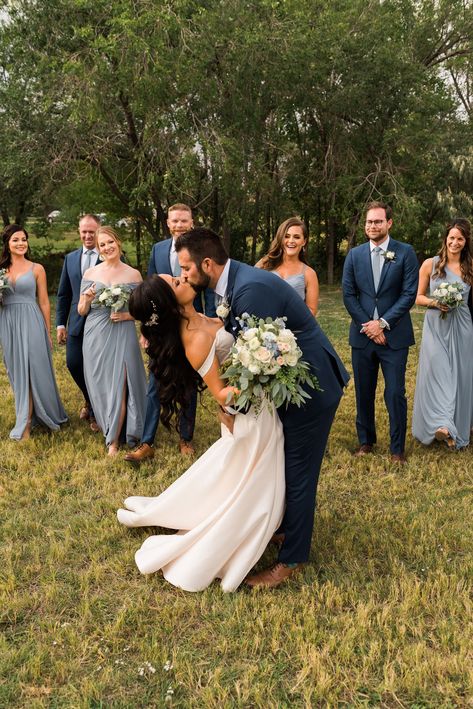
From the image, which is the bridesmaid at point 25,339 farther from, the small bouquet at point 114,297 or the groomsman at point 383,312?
the groomsman at point 383,312

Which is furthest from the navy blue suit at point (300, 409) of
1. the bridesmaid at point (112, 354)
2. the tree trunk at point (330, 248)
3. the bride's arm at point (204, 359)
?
the tree trunk at point (330, 248)

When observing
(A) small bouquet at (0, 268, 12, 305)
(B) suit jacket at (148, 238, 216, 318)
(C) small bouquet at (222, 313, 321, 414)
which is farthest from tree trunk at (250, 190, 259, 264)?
Answer: (C) small bouquet at (222, 313, 321, 414)

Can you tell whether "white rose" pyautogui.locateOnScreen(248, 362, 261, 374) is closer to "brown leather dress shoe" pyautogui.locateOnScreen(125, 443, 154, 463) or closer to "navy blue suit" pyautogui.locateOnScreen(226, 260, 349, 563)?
"navy blue suit" pyautogui.locateOnScreen(226, 260, 349, 563)

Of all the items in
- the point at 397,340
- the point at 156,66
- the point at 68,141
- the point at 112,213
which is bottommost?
the point at 397,340

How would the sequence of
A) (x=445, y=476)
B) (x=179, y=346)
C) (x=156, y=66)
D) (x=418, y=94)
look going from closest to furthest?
→ (x=179, y=346) → (x=445, y=476) → (x=156, y=66) → (x=418, y=94)

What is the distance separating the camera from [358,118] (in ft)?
74.8

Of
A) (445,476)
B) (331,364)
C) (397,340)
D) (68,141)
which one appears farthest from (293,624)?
(68,141)

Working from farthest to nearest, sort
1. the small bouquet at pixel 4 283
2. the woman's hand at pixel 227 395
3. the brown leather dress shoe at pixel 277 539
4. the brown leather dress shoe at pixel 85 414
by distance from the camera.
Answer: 1. the brown leather dress shoe at pixel 85 414
2. the small bouquet at pixel 4 283
3. the brown leather dress shoe at pixel 277 539
4. the woman's hand at pixel 227 395

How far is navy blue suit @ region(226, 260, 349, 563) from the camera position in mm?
3633

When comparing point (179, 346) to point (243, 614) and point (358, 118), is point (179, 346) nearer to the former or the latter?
point (243, 614)

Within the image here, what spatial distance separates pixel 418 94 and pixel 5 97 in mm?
14403

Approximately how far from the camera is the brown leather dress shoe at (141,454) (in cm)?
598

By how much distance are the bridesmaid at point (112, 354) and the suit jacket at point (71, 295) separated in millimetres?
349

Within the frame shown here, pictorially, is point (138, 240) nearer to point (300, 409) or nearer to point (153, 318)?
point (153, 318)
